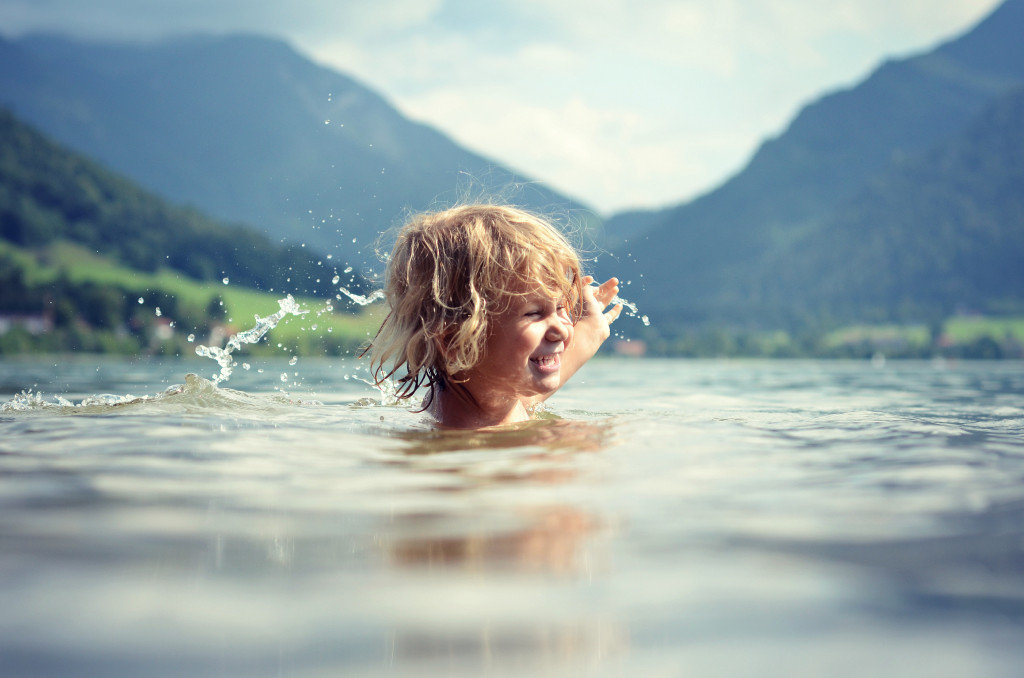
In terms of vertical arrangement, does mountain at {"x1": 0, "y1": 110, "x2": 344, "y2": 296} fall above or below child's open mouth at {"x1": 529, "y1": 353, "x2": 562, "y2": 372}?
above

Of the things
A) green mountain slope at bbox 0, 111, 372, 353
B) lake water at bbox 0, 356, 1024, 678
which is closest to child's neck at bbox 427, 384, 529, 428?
lake water at bbox 0, 356, 1024, 678

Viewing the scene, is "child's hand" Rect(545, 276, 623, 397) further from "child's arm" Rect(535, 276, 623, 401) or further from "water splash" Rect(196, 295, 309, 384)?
"water splash" Rect(196, 295, 309, 384)

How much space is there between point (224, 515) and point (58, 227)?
9860 cm

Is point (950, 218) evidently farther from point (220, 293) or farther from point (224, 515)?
point (224, 515)

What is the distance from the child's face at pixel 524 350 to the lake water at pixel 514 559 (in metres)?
1.00

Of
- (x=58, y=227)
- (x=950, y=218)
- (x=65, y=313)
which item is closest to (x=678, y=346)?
(x=65, y=313)

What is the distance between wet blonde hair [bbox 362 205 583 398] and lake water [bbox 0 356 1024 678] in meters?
1.02

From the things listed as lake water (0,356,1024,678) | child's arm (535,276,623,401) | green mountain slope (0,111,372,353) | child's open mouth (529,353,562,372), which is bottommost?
lake water (0,356,1024,678)

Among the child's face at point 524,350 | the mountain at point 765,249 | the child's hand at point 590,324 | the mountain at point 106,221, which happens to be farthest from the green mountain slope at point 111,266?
the mountain at point 765,249

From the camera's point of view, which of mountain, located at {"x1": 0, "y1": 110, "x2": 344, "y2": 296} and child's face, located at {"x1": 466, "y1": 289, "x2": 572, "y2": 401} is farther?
mountain, located at {"x1": 0, "y1": 110, "x2": 344, "y2": 296}

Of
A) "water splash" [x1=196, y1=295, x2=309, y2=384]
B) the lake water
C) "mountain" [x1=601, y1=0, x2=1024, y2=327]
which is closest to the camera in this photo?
the lake water

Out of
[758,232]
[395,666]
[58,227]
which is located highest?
[758,232]

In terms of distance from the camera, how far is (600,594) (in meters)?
1.40

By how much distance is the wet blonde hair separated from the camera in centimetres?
408
